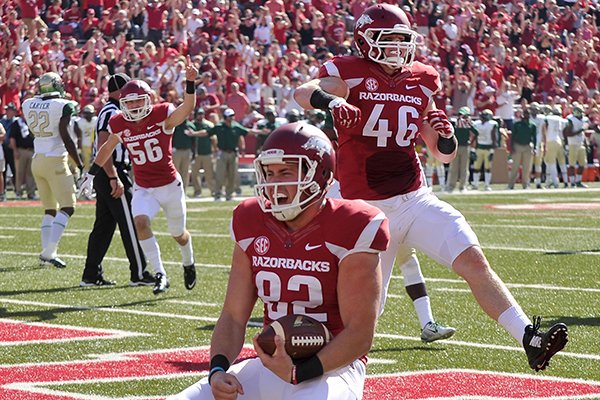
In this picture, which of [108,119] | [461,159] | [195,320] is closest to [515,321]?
[195,320]

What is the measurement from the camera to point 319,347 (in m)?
4.15

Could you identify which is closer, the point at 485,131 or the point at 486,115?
the point at 485,131

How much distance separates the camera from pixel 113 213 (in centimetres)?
1107

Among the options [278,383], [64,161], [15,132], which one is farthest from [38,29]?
[278,383]

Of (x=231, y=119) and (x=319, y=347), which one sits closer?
(x=319, y=347)

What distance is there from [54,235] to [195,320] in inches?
153

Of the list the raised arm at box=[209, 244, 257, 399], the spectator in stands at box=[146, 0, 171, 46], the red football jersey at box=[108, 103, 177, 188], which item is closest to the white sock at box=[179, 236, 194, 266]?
the red football jersey at box=[108, 103, 177, 188]

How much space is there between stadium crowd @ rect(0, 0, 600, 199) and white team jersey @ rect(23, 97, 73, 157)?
10931 mm

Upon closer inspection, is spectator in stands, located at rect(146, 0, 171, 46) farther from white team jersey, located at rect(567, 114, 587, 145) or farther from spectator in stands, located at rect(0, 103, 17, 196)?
white team jersey, located at rect(567, 114, 587, 145)

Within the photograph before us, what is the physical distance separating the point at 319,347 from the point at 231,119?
63.5 ft

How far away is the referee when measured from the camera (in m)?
10.8

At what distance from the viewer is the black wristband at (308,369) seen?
411 cm

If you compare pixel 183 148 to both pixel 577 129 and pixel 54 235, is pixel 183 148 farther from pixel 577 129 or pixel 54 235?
pixel 54 235

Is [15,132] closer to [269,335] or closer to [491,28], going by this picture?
[491,28]
